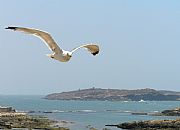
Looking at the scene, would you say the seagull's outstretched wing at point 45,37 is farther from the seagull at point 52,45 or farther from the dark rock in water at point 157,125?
the dark rock in water at point 157,125

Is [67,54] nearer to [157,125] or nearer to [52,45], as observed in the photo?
[52,45]

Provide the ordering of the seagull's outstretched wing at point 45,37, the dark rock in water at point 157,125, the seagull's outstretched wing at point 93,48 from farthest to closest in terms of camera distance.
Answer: the dark rock in water at point 157,125
the seagull's outstretched wing at point 93,48
the seagull's outstretched wing at point 45,37

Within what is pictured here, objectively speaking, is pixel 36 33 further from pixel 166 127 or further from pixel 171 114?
pixel 171 114

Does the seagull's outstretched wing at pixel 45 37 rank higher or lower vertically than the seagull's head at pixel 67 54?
higher

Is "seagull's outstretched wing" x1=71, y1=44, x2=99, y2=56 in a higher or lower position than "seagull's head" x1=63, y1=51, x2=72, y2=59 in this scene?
higher

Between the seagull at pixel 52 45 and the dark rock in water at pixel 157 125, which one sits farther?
the dark rock in water at pixel 157 125

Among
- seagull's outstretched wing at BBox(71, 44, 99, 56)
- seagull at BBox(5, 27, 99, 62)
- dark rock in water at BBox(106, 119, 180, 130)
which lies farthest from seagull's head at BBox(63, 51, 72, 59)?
dark rock in water at BBox(106, 119, 180, 130)

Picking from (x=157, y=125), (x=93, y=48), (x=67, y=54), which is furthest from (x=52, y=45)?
(x=157, y=125)

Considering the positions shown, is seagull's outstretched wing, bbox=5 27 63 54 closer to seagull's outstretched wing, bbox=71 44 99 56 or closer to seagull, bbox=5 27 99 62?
seagull, bbox=5 27 99 62

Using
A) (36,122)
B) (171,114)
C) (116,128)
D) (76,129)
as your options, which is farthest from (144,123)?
(171,114)

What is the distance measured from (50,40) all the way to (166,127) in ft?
181

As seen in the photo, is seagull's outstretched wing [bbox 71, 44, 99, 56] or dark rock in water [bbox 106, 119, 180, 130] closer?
seagull's outstretched wing [bbox 71, 44, 99, 56]

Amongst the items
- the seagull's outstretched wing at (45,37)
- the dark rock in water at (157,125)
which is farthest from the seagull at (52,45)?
the dark rock in water at (157,125)

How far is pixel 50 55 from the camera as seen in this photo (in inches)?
204
